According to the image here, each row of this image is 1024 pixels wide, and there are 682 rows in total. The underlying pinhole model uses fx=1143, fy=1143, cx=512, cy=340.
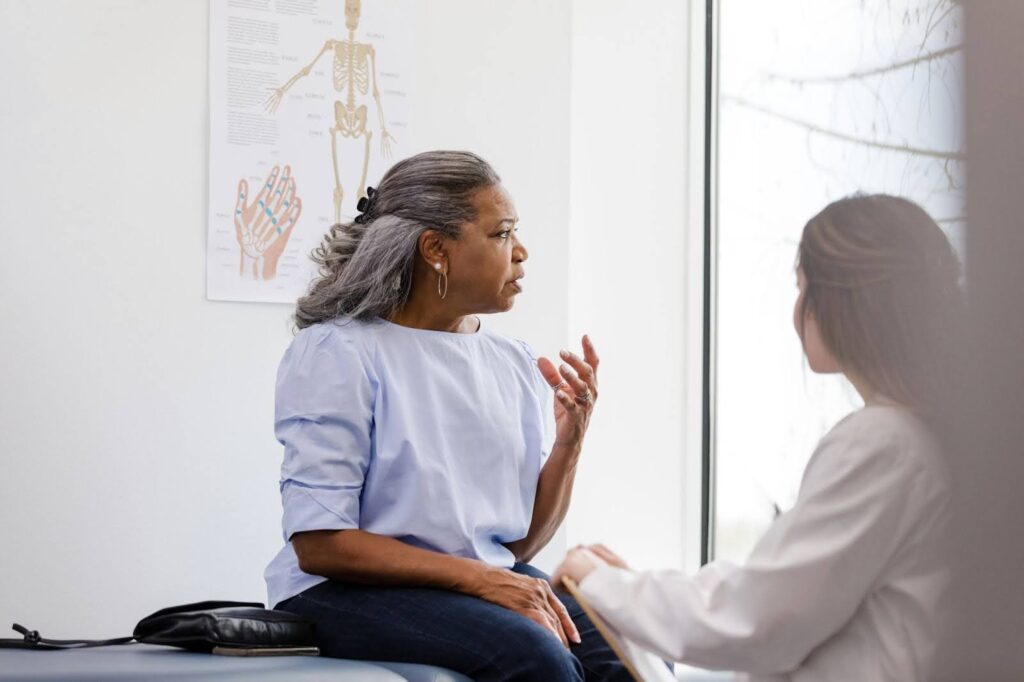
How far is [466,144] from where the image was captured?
10.9ft

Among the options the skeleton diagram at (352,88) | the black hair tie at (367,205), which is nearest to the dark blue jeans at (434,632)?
the black hair tie at (367,205)

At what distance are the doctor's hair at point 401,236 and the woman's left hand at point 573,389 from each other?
32 centimetres

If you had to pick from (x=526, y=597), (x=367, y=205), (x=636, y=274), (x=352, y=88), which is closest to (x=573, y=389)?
(x=526, y=597)

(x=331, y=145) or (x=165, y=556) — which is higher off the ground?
(x=331, y=145)

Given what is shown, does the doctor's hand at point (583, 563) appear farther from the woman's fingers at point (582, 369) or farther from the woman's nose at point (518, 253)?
the woman's nose at point (518, 253)

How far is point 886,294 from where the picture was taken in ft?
3.11

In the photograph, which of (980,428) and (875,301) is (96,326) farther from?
(980,428)

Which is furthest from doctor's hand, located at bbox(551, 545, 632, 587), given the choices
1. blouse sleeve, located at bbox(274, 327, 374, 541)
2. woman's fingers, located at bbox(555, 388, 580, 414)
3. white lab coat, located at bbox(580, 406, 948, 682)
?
woman's fingers, located at bbox(555, 388, 580, 414)

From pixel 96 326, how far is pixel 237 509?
59 centimetres

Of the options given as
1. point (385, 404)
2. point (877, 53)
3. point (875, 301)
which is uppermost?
point (877, 53)

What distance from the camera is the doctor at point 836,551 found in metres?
1.17

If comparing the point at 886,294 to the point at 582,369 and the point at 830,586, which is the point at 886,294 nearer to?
the point at 830,586

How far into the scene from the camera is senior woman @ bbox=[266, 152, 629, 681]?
6.26 ft

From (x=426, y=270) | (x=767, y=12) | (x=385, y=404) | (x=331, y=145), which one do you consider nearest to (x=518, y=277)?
(x=426, y=270)
